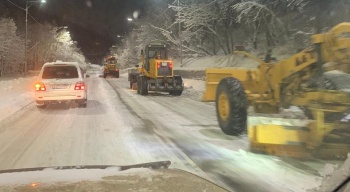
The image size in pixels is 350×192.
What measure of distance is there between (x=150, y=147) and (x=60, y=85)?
823cm

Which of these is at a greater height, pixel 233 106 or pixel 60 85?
pixel 60 85

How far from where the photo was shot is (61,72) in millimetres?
16766

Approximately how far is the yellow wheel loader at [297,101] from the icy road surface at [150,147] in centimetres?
34

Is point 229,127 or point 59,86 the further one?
point 59,86

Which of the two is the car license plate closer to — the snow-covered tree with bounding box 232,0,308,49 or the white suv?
the white suv

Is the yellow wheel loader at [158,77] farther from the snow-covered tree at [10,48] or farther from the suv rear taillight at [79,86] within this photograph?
the snow-covered tree at [10,48]

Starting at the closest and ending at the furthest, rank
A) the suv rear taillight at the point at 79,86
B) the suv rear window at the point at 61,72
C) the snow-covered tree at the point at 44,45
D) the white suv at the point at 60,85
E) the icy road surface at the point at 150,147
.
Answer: the icy road surface at the point at 150,147 < the white suv at the point at 60,85 < the suv rear taillight at the point at 79,86 < the suv rear window at the point at 61,72 < the snow-covered tree at the point at 44,45

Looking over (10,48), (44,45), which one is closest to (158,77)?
(10,48)

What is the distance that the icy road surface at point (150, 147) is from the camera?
6721 mm

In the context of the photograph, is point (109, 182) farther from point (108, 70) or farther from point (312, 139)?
point (108, 70)

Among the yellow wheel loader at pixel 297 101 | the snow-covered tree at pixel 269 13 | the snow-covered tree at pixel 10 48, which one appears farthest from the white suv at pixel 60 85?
the snow-covered tree at pixel 10 48

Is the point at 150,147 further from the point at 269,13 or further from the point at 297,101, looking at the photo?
the point at 269,13

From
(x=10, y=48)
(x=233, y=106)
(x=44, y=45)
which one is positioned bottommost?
(x=233, y=106)

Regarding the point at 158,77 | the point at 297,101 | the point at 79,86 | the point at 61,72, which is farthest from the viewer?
the point at 158,77
